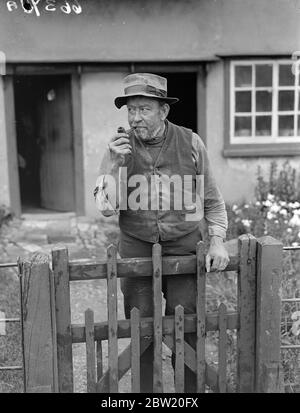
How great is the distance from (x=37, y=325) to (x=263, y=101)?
280 inches

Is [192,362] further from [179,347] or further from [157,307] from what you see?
[157,307]

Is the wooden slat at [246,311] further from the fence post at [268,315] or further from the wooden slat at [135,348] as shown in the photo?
the wooden slat at [135,348]

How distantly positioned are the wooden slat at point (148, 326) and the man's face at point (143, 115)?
3.09ft

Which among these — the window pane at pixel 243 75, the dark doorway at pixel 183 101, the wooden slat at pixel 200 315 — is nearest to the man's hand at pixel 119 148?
the wooden slat at pixel 200 315

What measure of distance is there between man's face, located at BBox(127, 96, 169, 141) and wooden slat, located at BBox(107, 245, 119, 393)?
2.05 ft

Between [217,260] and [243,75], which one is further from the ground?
[243,75]

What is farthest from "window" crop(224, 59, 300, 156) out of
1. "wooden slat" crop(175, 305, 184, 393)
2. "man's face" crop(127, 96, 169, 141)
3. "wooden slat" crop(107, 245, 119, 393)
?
"wooden slat" crop(107, 245, 119, 393)

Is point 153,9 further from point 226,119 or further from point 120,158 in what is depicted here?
point 120,158

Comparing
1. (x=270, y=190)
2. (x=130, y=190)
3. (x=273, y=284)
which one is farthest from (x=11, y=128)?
(x=273, y=284)

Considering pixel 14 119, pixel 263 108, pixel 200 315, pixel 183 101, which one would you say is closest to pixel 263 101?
pixel 263 108

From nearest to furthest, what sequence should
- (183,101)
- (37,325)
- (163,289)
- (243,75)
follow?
(37,325) → (163,289) → (243,75) → (183,101)

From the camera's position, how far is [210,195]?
304 centimetres

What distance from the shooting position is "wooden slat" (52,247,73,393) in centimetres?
262

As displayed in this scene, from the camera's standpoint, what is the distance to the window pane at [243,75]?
871 cm
